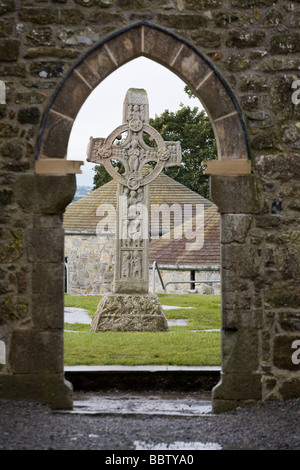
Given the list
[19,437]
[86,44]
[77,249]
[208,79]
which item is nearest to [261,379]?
[19,437]

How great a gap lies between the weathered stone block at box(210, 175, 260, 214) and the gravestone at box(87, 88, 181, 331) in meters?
3.82

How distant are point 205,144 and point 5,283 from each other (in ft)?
73.3

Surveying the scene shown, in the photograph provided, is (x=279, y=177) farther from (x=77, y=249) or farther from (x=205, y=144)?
(x=205, y=144)

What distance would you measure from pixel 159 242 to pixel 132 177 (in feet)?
30.1

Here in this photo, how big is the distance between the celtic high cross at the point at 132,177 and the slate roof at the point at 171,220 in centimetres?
675

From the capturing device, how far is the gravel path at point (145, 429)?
4.84 metres

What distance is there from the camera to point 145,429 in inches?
208

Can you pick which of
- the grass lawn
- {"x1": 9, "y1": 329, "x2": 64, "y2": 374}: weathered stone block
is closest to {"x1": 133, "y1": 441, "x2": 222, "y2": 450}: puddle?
{"x1": 9, "y1": 329, "x2": 64, "y2": 374}: weathered stone block

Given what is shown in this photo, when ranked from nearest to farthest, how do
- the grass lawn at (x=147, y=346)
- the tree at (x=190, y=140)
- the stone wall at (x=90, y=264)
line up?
the grass lawn at (x=147, y=346), the stone wall at (x=90, y=264), the tree at (x=190, y=140)

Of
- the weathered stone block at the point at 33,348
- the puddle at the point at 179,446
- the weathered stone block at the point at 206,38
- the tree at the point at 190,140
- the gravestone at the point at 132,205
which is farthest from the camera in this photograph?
the tree at the point at 190,140

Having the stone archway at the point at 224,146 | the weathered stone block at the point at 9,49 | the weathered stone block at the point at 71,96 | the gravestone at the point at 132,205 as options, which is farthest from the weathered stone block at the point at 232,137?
the gravestone at the point at 132,205

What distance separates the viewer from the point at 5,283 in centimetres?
576

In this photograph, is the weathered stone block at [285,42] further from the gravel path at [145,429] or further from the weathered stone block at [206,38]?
the gravel path at [145,429]

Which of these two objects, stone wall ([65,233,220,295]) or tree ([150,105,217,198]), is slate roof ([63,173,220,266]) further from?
tree ([150,105,217,198])
